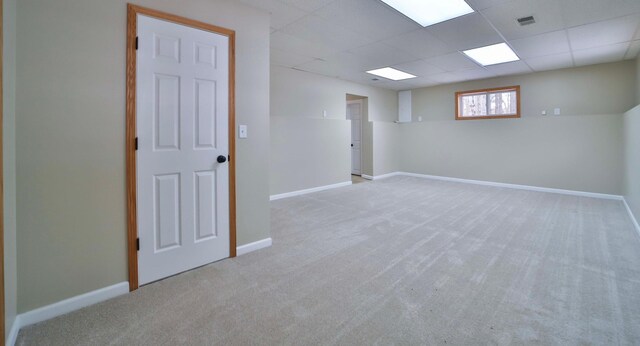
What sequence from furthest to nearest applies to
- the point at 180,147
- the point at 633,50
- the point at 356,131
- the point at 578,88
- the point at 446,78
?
the point at 356,131
the point at 446,78
the point at 578,88
the point at 633,50
the point at 180,147

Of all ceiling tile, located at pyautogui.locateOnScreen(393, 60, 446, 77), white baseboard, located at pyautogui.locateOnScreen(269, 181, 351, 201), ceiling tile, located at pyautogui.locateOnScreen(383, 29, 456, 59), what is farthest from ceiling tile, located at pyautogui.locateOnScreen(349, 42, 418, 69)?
white baseboard, located at pyautogui.locateOnScreen(269, 181, 351, 201)

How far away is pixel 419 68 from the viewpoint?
5707 millimetres

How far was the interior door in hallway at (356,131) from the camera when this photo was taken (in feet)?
26.4

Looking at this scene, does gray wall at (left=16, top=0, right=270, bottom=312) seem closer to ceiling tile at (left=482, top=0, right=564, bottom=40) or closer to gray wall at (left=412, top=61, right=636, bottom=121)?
ceiling tile at (left=482, top=0, right=564, bottom=40)

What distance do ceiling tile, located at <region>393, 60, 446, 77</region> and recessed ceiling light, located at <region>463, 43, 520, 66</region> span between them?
755 mm

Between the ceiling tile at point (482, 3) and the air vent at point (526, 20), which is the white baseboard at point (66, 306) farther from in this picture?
the air vent at point (526, 20)

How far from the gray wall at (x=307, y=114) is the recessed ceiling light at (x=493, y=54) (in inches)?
110

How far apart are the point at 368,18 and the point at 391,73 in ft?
10.1

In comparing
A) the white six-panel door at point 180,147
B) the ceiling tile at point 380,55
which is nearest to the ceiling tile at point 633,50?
the ceiling tile at point 380,55

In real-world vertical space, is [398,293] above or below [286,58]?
below

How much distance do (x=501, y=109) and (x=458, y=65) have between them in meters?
2.06

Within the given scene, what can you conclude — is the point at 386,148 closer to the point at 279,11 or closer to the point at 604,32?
the point at 604,32

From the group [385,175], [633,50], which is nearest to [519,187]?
[633,50]

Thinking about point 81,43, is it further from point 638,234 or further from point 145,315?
point 638,234
